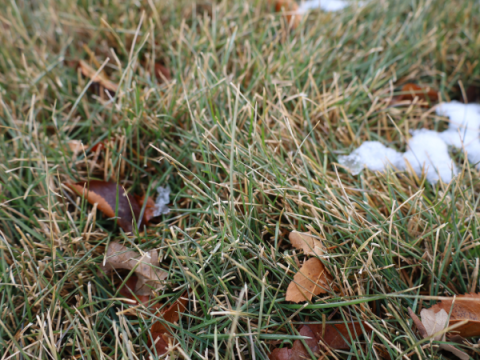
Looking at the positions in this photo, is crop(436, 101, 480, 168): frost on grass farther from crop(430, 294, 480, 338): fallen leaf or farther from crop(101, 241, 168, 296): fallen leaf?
crop(101, 241, 168, 296): fallen leaf

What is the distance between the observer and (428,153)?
1540 mm

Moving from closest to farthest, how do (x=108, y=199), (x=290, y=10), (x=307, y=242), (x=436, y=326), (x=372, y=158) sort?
(x=436, y=326) → (x=307, y=242) → (x=108, y=199) → (x=372, y=158) → (x=290, y=10)

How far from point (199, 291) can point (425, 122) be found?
1.30 meters

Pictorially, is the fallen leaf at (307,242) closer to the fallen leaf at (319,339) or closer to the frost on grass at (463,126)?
the fallen leaf at (319,339)

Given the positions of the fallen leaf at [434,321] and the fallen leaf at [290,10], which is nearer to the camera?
the fallen leaf at [434,321]

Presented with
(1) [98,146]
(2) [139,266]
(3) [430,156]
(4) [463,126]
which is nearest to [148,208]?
(2) [139,266]

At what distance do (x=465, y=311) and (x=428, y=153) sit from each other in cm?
70

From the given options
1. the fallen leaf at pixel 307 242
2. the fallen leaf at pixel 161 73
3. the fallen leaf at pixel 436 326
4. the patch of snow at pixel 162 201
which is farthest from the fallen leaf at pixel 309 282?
the fallen leaf at pixel 161 73

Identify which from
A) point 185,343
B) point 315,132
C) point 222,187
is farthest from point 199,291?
point 315,132

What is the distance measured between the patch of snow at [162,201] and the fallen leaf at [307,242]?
497mm

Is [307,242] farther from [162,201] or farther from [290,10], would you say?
[290,10]

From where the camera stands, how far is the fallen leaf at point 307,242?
3.83 feet

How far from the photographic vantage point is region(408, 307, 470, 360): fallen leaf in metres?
1.04

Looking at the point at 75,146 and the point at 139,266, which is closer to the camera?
the point at 139,266
